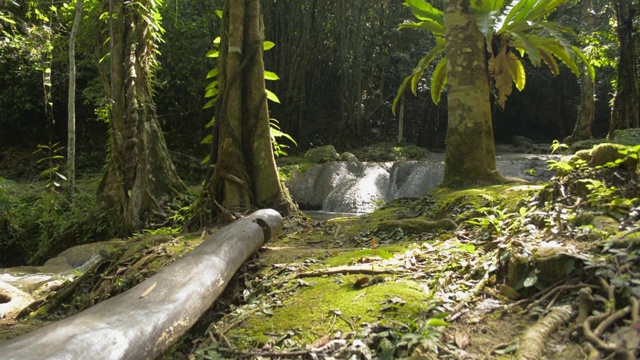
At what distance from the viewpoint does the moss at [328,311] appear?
2.21 meters

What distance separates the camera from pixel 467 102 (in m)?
5.08

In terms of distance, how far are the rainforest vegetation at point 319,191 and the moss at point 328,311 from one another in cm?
1

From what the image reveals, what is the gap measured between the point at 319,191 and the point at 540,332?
27.5 ft

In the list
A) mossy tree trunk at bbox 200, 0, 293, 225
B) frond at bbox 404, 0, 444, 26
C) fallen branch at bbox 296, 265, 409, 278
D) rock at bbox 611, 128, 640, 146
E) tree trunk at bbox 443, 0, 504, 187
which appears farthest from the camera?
frond at bbox 404, 0, 444, 26

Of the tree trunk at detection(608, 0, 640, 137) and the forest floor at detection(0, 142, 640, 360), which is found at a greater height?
the tree trunk at detection(608, 0, 640, 137)

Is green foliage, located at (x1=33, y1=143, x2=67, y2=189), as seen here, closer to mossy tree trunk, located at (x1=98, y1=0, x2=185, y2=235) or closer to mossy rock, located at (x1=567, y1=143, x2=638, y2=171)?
mossy tree trunk, located at (x1=98, y1=0, x2=185, y2=235)

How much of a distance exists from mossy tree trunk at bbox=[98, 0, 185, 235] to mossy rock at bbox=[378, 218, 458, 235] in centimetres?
366

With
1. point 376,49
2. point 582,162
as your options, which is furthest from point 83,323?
point 376,49

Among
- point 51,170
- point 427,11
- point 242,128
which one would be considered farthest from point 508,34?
point 51,170

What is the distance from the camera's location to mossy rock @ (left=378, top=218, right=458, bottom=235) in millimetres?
3745

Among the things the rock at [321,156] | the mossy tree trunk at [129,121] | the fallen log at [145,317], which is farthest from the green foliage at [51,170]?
the fallen log at [145,317]

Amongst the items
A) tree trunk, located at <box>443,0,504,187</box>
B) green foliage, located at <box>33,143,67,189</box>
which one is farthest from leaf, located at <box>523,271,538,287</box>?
green foliage, located at <box>33,143,67,189</box>

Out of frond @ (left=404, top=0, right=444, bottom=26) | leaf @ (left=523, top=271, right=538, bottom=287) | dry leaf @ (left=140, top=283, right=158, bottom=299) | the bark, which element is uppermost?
frond @ (left=404, top=0, right=444, bottom=26)

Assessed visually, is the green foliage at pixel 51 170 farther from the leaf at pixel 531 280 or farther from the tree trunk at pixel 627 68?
the tree trunk at pixel 627 68
